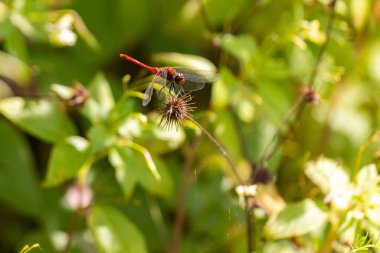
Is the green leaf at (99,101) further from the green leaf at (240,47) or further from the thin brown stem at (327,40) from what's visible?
the thin brown stem at (327,40)

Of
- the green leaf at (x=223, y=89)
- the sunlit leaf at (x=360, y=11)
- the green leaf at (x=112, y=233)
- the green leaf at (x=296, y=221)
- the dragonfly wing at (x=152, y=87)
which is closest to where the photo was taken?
the dragonfly wing at (x=152, y=87)

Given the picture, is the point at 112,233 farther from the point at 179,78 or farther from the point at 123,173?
the point at 179,78

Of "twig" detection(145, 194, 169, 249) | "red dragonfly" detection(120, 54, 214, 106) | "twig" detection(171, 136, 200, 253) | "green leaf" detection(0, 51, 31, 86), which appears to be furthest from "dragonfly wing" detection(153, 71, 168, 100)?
"green leaf" detection(0, 51, 31, 86)

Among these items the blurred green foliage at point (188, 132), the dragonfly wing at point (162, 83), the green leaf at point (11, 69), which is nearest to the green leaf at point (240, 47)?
the blurred green foliage at point (188, 132)

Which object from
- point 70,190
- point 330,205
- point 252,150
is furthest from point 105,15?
point 330,205

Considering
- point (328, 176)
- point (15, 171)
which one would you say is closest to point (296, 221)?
point (328, 176)

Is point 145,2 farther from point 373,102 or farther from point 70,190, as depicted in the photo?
point 373,102
